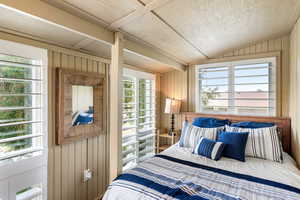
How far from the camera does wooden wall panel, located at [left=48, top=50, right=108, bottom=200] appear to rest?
192cm

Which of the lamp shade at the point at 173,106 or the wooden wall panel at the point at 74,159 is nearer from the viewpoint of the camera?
the wooden wall panel at the point at 74,159

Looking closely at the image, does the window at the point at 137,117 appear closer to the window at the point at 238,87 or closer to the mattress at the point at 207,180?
the window at the point at 238,87

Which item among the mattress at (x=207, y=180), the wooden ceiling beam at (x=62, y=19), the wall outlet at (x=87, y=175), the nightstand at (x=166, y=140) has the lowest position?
the wall outlet at (x=87, y=175)

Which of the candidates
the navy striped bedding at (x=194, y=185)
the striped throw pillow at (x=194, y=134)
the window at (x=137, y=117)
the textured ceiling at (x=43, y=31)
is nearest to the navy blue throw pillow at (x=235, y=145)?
the striped throw pillow at (x=194, y=134)

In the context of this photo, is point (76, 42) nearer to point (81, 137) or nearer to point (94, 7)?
point (94, 7)

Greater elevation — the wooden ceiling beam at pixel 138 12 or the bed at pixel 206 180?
the wooden ceiling beam at pixel 138 12

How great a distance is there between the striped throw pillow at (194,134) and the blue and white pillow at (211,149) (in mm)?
254

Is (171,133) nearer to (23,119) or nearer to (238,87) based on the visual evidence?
(238,87)

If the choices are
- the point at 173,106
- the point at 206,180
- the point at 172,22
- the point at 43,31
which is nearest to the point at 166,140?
the point at 173,106

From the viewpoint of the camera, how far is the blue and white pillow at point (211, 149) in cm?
195

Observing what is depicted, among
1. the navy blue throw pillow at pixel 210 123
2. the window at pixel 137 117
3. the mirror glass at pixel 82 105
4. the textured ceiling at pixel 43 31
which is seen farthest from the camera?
the window at pixel 137 117

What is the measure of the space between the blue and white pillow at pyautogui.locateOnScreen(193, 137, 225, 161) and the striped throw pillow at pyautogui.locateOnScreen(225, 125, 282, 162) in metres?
0.41

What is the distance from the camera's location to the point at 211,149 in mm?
1995

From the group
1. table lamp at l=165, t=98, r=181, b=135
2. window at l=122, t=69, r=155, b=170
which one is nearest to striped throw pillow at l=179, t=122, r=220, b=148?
table lamp at l=165, t=98, r=181, b=135
